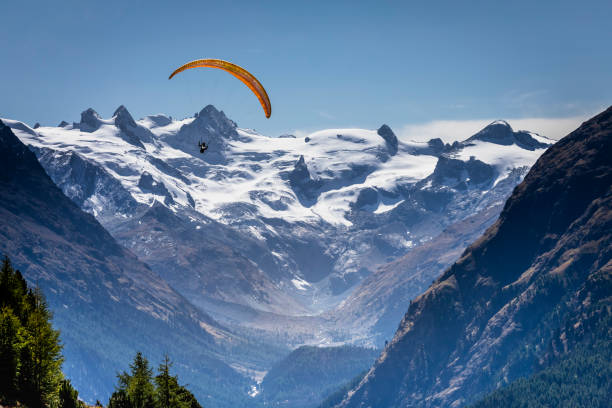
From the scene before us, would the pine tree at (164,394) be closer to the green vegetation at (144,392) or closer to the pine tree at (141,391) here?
the green vegetation at (144,392)

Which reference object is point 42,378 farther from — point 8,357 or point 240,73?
point 240,73

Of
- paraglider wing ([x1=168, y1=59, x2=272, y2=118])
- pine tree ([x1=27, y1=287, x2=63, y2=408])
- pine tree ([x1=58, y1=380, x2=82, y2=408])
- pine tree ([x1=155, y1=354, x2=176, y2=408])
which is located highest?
paraglider wing ([x1=168, y1=59, x2=272, y2=118])

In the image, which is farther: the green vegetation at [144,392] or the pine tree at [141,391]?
the green vegetation at [144,392]

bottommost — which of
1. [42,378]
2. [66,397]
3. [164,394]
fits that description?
[164,394]

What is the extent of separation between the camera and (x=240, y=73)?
432ft

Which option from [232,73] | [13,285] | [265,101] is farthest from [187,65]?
[13,285]

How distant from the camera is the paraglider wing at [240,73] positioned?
128 metres

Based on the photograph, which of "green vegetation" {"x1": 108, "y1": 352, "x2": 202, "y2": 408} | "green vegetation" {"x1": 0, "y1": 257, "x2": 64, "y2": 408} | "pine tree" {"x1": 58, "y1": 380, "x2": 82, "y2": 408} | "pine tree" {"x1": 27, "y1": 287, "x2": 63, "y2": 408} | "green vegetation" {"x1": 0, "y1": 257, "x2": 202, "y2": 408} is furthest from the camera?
"green vegetation" {"x1": 108, "y1": 352, "x2": 202, "y2": 408}

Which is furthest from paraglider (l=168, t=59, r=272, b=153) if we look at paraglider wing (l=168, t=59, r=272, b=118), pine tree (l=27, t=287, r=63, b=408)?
pine tree (l=27, t=287, r=63, b=408)

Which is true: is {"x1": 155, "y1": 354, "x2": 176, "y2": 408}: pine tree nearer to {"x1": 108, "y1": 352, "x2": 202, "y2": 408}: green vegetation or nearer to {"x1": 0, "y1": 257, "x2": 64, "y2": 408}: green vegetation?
{"x1": 108, "y1": 352, "x2": 202, "y2": 408}: green vegetation

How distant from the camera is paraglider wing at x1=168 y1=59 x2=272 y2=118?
128 m

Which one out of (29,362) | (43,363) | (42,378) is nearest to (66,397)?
(42,378)

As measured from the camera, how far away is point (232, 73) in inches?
5143

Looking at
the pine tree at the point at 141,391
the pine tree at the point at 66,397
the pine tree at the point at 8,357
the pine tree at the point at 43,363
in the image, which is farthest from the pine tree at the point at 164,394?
the pine tree at the point at 8,357
